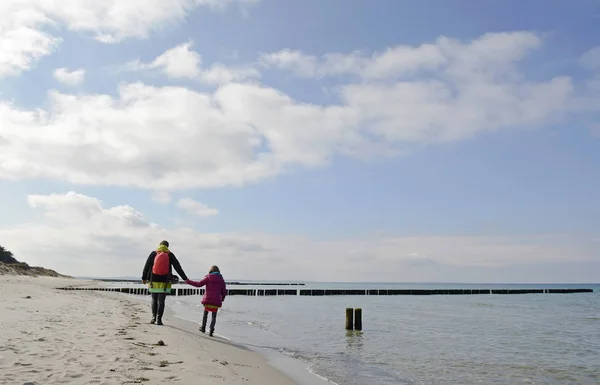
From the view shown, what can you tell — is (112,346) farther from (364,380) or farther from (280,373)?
(364,380)

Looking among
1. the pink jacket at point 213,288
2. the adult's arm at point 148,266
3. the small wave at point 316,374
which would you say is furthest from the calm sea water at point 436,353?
the adult's arm at point 148,266

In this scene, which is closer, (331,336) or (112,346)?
(112,346)

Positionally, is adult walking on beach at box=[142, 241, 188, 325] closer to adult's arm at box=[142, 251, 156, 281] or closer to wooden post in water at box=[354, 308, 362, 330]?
adult's arm at box=[142, 251, 156, 281]

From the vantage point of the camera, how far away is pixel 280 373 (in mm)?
9031

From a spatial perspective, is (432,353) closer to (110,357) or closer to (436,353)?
(436,353)

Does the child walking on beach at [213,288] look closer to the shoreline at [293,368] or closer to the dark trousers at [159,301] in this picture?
the dark trousers at [159,301]

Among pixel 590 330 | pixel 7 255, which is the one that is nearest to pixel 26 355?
pixel 590 330

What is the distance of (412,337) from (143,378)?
14696 millimetres

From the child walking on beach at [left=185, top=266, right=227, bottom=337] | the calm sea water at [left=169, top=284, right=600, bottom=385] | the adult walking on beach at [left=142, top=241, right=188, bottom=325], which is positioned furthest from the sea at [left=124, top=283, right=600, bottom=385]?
the adult walking on beach at [left=142, top=241, right=188, bottom=325]

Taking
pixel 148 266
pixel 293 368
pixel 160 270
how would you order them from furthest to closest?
pixel 148 266 → pixel 160 270 → pixel 293 368

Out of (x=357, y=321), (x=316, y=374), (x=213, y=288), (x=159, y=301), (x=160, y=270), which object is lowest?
(x=316, y=374)

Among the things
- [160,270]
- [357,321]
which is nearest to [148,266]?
[160,270]

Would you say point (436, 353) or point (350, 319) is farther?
point (350, 319)

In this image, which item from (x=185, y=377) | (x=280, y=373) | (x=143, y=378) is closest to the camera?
(x=143, y=378)
